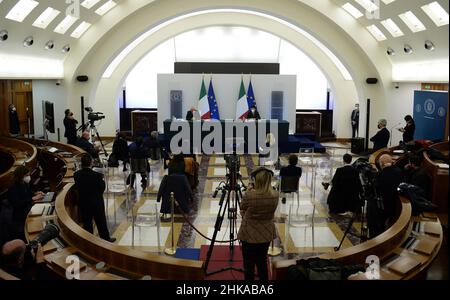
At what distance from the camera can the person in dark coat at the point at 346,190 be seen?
8.45 meters

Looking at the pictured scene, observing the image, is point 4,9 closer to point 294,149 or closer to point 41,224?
point 41,224

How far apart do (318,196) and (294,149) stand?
5.90 m

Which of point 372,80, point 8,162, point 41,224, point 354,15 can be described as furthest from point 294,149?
point 41,224

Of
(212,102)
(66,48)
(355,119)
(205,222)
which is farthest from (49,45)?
(355,119)

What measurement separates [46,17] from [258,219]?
1054 centimetres

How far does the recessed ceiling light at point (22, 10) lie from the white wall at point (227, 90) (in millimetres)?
8332

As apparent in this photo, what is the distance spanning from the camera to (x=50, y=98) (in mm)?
16656

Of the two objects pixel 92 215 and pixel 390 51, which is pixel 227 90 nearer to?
pixel 390 51

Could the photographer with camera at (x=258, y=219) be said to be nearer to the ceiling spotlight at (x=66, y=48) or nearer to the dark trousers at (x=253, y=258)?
the dark trousers at (x=253, y=258)

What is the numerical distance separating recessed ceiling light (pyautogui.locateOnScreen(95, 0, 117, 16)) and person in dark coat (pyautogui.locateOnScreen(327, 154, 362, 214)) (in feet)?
32.3

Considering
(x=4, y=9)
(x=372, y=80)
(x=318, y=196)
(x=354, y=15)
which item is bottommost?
(x=318, y=196)

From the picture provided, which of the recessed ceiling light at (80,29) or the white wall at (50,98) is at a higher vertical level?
the recessed ceiling light at (80,29)

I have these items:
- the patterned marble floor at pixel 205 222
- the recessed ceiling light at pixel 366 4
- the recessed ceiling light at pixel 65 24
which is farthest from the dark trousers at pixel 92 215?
the recessed ceiling light at pixel 366 4

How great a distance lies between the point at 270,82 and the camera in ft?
63.9
